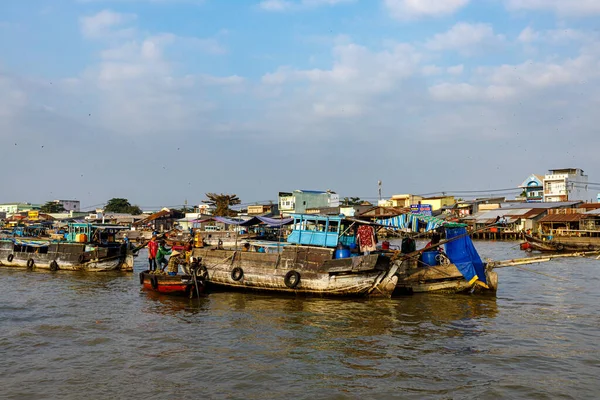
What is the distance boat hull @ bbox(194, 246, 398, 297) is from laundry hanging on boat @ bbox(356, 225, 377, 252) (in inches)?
49.9

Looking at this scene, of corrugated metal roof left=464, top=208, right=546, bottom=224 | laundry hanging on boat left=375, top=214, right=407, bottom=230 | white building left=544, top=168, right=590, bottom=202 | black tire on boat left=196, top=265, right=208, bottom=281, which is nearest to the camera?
laundry hanging on boat left=375, top=214, right=407, bottom=230

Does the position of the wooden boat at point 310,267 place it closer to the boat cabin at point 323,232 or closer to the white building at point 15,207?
the boat cabin at point 323,232

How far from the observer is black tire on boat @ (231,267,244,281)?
19000 mm

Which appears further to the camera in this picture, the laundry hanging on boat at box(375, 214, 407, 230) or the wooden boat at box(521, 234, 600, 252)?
the wooden boat at box(521, 234, 600, 252)

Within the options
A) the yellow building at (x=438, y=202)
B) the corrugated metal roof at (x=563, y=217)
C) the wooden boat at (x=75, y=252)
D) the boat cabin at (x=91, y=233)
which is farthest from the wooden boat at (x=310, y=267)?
the yellow building at (x=438, y=202)

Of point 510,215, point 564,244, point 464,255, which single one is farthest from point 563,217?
point 464,255

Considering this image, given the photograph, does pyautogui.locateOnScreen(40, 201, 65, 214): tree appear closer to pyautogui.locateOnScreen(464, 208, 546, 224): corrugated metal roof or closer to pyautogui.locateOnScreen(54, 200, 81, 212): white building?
pyautogui.locateOnScreen(54, 200, 81, 212): white building

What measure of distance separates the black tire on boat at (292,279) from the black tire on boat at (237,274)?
2123mm

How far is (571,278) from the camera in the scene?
23125mm

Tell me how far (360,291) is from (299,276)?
7.53 ft

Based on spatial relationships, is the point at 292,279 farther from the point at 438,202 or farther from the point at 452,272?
the point at 438,202

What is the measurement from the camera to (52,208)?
95750mm

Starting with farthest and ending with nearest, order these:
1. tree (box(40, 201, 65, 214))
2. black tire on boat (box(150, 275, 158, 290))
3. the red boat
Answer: tree (box(40, 201, 65, 214)), black tire on boat (box(150, 275, 158, 290)), the red boat

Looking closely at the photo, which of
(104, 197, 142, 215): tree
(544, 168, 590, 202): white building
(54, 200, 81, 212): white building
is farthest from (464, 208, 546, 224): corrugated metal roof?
(54, 200, 81, 212): white building
